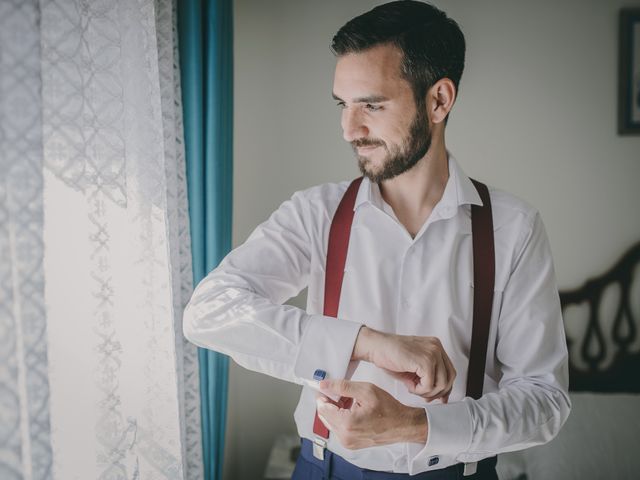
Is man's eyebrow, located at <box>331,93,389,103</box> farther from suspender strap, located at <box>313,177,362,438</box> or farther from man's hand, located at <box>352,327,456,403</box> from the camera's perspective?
man's hand, located at <box>352,327,456,403</box>

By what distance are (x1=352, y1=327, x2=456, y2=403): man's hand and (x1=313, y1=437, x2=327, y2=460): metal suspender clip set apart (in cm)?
37

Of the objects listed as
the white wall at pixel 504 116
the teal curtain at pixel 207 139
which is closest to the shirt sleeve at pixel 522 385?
the teal curtain at pixel 207 139

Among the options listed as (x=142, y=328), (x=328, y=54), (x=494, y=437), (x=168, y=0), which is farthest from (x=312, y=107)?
(x=494, y=437)

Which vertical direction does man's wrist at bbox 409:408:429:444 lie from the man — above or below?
below

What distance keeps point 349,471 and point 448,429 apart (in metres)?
0.36

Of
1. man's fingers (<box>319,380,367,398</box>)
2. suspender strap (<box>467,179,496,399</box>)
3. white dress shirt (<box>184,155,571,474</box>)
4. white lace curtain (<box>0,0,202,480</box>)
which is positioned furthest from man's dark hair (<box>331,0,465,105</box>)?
man's fingers (<box>319,380,367,398</box>)

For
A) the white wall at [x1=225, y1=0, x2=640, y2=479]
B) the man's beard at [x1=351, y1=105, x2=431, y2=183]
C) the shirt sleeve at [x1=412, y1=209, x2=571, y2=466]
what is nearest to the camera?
the shirt sleeve at [x1=412, y1=209, x2=571, y2=466]

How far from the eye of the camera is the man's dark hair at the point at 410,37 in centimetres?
116

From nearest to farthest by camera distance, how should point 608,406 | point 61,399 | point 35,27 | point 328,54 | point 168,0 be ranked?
point 35,27 → point 61,399 → point 168,0 → point 608,406 → point 328,54

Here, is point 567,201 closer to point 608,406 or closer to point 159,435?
point 608,406

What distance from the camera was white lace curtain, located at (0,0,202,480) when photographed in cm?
85

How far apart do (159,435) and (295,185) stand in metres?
1.46

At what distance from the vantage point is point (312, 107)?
7.84 feet

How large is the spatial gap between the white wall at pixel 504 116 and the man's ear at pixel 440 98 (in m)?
1.18
